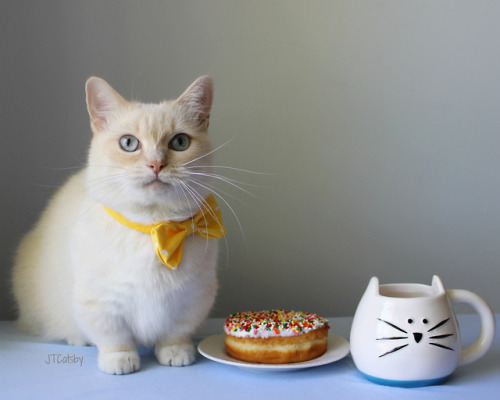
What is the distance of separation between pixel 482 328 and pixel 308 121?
2.75ft

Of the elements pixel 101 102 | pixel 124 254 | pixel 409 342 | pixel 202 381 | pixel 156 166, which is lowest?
pixel 202 381

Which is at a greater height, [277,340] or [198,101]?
[198,101]

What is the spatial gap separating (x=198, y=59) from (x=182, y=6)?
0.16m

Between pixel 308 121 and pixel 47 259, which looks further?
pixel 308 121

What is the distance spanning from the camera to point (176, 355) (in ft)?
3.85

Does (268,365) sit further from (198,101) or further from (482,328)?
(198,101)

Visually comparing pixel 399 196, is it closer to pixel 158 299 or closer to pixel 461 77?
pixel 461 77

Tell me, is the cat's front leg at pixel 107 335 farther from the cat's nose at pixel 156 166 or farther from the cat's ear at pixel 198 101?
the cat's ear at pixel 198 101

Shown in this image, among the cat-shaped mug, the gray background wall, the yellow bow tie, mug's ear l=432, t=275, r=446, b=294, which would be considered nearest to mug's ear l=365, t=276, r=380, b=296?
the cat-shaped mug

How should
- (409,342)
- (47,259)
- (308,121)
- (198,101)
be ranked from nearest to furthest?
(409,342) < (198,101) < (47,259) < (308,121)

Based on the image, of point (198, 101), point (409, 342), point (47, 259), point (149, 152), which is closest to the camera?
point (409, 342)

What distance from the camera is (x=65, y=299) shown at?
128 cm

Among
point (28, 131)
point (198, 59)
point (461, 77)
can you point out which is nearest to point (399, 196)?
point (461, 77)

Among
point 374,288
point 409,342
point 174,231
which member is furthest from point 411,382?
point 174,231
